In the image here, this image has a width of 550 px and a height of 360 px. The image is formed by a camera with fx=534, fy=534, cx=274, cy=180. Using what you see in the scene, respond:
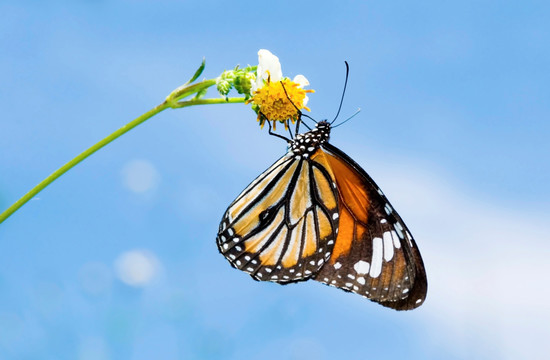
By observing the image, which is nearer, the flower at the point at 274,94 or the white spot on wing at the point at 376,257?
the flower at the point at 274,94

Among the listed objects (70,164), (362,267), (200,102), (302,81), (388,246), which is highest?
(302,81)

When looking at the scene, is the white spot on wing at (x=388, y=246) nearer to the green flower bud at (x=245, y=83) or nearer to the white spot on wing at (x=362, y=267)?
the white spot on wing at (x=362, y=267)

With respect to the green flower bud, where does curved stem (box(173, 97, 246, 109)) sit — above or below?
below

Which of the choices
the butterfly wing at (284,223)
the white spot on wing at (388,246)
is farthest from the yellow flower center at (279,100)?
the white spot on wing at (388,246)

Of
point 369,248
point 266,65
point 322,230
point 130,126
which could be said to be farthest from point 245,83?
point 369,248

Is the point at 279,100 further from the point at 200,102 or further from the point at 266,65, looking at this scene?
the point at 200,102

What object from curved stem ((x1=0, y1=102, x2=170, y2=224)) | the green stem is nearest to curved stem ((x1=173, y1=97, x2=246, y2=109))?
the green stem

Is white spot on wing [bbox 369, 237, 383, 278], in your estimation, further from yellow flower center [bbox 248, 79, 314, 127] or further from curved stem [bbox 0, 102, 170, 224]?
curved stem [bbox 0, 102, 170, 224]
